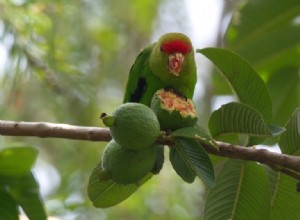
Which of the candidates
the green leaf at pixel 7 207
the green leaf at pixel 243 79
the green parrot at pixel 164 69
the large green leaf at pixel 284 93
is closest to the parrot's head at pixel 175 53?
the green parrot at pixel 164 69

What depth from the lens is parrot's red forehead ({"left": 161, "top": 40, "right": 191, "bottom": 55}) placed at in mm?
1634

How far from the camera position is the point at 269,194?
4.21ft

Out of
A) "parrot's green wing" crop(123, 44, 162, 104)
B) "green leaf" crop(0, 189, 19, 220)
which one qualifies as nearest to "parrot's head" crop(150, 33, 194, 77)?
"parrot's green wing" crop(123, 44, 162, 104)

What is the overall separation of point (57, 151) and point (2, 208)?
193cm

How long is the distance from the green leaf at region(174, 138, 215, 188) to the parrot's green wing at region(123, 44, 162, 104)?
73 centimetres

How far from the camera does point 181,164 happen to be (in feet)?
3.84

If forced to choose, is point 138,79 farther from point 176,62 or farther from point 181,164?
point 181,164

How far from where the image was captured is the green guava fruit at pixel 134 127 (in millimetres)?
1102

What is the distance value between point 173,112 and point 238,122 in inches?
5.4

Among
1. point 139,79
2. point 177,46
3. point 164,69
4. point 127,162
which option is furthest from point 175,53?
point 127,162

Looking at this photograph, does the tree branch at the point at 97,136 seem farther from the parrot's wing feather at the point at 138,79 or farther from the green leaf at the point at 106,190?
the parrot's wing feather at the point at 138,79

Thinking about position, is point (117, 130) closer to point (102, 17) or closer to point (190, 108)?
point (190, 108)

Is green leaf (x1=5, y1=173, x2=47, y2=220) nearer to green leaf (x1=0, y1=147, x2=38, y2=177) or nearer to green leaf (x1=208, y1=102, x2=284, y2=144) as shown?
green leaf (x1=0, y1=147, x2=38, y2=177)

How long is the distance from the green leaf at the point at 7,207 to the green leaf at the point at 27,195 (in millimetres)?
10
